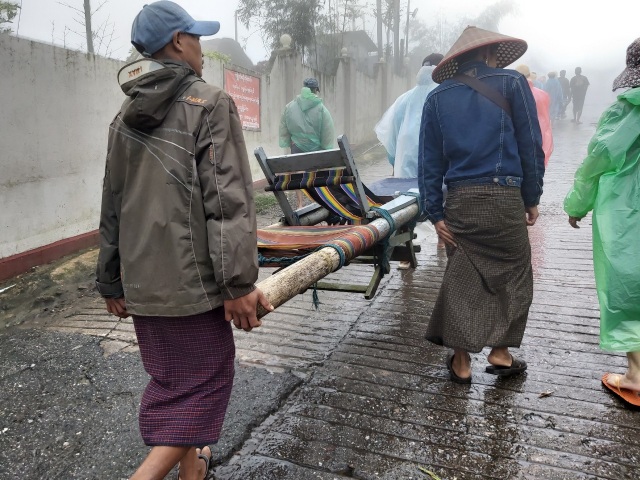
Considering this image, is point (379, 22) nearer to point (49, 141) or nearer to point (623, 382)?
point (49, 141)

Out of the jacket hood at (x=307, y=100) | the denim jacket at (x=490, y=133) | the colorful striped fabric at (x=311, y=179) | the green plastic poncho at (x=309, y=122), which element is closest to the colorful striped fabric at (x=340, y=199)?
the colorful striped fabric at (x=311, y=179)

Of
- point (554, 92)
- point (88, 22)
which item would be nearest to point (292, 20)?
point (88, 22)

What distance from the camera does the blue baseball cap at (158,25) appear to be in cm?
172

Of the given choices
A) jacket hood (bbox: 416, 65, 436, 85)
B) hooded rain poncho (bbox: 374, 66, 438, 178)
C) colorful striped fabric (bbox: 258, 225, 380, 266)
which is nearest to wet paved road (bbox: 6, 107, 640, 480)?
colorful striped fabric (bbox: 258, 225, 380, 266)

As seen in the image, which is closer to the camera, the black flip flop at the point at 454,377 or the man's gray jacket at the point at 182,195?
the man's gray jacket at the point at 182,195

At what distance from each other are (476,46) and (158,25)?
5.32 ft

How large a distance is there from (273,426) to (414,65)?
31271 millimetres

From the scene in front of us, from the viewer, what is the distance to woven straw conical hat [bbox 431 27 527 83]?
8.59ft

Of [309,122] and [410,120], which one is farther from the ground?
[410,120]

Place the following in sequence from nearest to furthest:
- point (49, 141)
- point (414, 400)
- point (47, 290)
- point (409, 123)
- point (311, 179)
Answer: point (414, 400) → point (311, 179) → point (47, 290) → point (49, 141) → point (409, 123)

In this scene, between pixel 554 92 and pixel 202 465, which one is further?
pixel 554 92

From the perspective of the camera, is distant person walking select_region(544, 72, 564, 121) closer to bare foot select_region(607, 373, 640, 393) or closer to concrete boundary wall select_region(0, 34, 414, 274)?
concrete boundary wall select_region(0, 34, 414, 274)

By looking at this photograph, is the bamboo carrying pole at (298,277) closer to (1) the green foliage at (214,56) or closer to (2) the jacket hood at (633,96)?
(2) the jacket hood at (633,96)

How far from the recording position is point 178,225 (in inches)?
64.6
